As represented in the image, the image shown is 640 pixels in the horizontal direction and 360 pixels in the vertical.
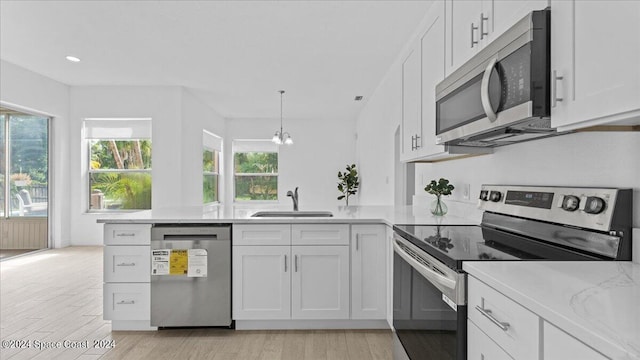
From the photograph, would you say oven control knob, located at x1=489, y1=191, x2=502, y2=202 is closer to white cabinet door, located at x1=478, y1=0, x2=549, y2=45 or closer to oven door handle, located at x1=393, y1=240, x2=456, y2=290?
oven door handle, located at x1=393, y1=240, x2=456, y2=290

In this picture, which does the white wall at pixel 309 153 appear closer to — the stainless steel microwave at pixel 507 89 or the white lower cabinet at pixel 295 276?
the white lower cabinet at pixel 295 276

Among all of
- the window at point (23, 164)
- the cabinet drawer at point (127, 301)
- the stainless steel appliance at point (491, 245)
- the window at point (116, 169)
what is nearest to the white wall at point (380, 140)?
the stainless steel appliance at point (491, 245)

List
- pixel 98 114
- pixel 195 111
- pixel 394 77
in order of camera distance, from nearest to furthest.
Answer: pixel 394 77 → pixel 98 114 → pixel 195 111

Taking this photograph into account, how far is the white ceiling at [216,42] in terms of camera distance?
132 inches

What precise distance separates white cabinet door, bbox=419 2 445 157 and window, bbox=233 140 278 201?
6691 millimetres

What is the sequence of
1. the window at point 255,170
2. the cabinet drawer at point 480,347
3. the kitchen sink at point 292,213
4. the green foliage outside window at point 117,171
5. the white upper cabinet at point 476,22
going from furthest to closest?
the window at point 255,170
the green foliage outside window at point 117,171
the kitchen sink at point 292,213
the white upper cabinet at point 476,22
the cabinet drawer at point 480,347

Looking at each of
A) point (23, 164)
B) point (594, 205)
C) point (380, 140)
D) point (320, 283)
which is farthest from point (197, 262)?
point (23, 164)

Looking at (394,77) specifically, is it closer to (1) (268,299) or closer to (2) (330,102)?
(2) (330,102)

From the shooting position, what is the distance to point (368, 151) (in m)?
6.94

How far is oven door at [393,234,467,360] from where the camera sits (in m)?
1.23

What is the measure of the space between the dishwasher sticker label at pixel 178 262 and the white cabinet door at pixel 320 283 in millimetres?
759

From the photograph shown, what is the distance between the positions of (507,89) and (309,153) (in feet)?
25.0

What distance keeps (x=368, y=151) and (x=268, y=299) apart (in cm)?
465

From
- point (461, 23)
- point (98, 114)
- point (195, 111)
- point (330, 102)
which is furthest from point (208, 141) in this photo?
point (461, 23)
